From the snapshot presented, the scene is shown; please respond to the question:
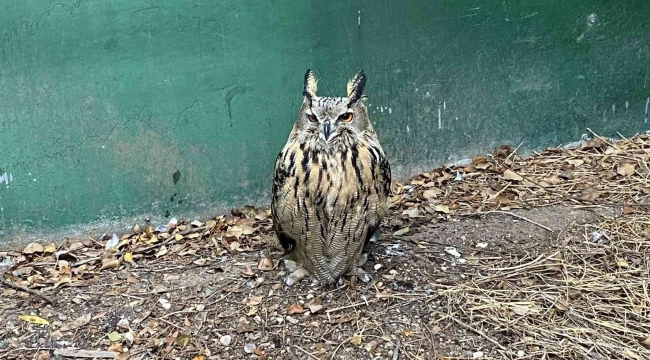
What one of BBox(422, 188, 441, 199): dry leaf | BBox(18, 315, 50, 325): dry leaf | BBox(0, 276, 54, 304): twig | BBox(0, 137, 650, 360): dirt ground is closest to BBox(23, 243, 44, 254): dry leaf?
BBox(0, 137, 650, 360): dirt ground

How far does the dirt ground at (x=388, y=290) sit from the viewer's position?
3.24 meters

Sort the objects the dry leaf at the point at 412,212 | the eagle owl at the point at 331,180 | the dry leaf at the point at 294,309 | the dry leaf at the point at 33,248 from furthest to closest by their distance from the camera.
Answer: the dry leaf at the point at 412,212, the dry leaf at the point at 33,248, the dry leaf at the point at 294,309, the eagle owl at the point at 331,180

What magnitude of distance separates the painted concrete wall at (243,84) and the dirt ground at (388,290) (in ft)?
0.94

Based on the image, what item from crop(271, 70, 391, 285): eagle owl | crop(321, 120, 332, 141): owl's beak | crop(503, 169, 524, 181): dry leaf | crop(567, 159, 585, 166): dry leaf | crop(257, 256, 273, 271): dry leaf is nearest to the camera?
crop(321, 120, 332, 141): owl's beak

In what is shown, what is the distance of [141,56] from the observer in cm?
383

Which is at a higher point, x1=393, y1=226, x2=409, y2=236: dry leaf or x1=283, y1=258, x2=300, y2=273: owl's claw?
x1=393, y1=226, x2=409, y2=236: dry leaf

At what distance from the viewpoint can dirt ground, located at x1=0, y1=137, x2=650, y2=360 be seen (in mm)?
3236

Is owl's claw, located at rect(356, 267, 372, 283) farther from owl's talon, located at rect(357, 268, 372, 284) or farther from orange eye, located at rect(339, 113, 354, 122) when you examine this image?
orange eye, located at rect(339, 113, 354, 122)

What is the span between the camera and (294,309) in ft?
11.4

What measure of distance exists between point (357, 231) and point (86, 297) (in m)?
1.43

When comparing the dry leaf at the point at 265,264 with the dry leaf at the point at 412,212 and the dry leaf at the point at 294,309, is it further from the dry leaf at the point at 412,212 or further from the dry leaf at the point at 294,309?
the dry leaf at the point at 412,212

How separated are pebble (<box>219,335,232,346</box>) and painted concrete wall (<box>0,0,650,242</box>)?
3.77ft

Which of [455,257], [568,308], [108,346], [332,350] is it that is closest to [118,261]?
[108,346]

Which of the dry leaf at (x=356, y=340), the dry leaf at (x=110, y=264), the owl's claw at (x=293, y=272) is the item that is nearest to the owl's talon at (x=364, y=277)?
the owl's claw at (x=293, y=272)
